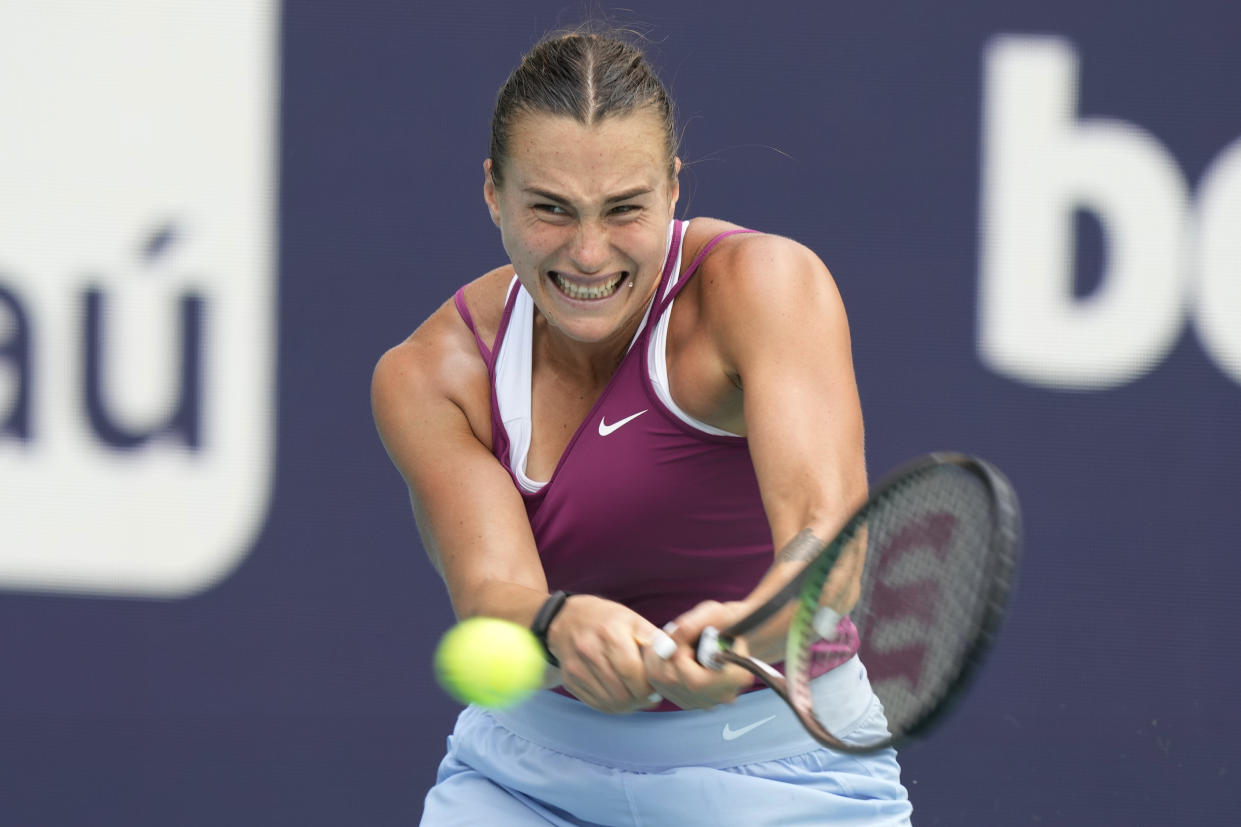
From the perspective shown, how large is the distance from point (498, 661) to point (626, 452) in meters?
Result: 0.29

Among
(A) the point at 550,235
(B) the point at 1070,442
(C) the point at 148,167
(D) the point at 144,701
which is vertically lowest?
(D) the point at 144,701

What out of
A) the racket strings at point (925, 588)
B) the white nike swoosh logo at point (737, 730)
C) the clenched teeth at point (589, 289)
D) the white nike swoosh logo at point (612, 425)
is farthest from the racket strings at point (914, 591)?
the clenched teeth at point (589, 289)

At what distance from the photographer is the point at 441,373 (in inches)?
83.6

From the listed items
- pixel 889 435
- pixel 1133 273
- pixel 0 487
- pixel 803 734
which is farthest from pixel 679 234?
pixel 0 487

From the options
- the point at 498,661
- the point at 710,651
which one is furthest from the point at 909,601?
the point at 498,661

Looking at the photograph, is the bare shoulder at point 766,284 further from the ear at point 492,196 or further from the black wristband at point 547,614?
the black wristband at point 547,614

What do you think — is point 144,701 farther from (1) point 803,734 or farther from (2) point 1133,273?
(2) point 1133,273

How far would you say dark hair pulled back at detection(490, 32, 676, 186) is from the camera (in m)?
1.90

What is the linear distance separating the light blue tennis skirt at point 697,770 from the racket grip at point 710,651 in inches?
10.6

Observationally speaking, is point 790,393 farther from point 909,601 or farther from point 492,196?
point 492,196

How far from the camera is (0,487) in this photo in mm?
3256

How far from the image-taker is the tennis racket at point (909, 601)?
154 cm

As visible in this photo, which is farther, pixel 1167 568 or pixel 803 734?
pixel 1167 568

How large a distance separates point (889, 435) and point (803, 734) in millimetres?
1368
